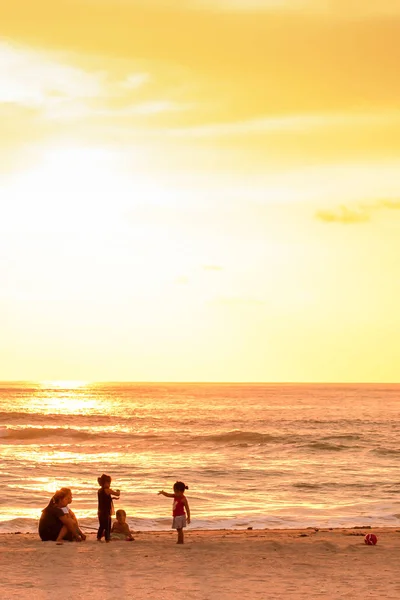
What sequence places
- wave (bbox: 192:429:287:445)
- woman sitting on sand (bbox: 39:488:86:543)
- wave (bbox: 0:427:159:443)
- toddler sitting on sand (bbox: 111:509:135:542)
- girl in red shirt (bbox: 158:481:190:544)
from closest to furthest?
girl in red shirt (bbox: 158:481:190:544), woman sitting on sand (bbox: 39:488:86:543), toddler sitting on sand (bbox: 111:509:135:542), wave (bbox: 192:429:287:445), wave (bbox: 0:427:159:443)

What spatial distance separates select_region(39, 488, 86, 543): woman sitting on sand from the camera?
1622 cm

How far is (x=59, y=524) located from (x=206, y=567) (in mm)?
3713

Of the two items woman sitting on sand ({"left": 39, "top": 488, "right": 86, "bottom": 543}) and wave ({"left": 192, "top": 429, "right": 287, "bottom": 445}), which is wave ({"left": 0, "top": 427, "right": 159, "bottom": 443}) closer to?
wave ({"left": 192, "top": 429, "right": 287, "bottom": 445})

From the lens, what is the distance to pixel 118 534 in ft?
55.1

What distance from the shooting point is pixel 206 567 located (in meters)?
13.8

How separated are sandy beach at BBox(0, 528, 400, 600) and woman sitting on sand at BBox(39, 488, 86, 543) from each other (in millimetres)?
248

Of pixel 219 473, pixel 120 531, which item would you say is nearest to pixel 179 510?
pixel 120 531

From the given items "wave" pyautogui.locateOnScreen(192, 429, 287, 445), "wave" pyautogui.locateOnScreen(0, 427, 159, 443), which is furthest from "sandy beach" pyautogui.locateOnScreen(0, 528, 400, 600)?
"wave" pyautogui.locateOnScreen(0, 427, 159, 443)

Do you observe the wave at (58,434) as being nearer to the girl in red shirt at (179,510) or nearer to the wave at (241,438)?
the wave at (241,438)

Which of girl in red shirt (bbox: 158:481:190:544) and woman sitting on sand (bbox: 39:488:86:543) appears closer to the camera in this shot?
girl in red shirt (bbox: 158:481:190:544)

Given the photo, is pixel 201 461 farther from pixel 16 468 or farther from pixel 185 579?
pixel 185 579

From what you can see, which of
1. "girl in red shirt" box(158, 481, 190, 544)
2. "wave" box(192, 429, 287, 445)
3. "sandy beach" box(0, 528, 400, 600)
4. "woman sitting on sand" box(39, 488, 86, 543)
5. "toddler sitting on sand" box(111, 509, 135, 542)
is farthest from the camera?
"wave" box(192, 429, 287, 445)

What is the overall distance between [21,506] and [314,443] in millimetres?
→ 25849

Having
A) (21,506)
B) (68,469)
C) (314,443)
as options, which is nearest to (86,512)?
(21,506)
